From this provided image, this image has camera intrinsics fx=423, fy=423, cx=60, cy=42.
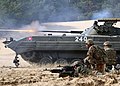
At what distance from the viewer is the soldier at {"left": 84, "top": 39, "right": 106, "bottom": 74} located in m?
11.7

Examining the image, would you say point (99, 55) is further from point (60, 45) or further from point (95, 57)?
point (60, 45)

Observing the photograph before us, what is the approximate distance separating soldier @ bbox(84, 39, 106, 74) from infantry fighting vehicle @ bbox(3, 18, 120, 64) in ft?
18.8

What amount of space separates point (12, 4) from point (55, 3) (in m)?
5.52

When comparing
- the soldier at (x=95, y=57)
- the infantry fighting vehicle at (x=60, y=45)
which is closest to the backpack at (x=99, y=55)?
the soldier at (x=95, y=57)

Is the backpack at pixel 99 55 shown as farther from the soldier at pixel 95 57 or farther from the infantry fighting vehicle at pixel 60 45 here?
the infantry fighting vehicle at pixel 60 45

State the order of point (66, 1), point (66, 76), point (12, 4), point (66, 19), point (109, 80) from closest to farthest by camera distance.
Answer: point (109, 80)
point (66, 76)
point (12, 4)
point (66, 1)
point (66, 19)

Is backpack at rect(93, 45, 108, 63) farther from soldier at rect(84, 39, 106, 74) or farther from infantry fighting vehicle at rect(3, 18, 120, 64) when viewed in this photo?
infantry fighting vehicle at rect(3, 18, 120, 64)

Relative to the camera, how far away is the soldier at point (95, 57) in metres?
11.7

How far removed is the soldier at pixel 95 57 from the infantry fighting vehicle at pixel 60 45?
5.75 metres

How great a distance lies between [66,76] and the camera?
38.0 feet

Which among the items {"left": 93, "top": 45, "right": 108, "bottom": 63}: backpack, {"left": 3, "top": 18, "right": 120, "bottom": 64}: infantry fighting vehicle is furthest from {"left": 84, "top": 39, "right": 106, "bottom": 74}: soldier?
{"left": 3, "top": 18, "right": 120, "bottom": 64}: infantry fighting vehicle

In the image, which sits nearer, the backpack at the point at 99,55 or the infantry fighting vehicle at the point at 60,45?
the backpack at the point at 99,55

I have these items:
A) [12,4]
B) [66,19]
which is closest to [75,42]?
[12,4]

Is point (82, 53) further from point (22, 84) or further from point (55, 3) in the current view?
point (55, 3)
